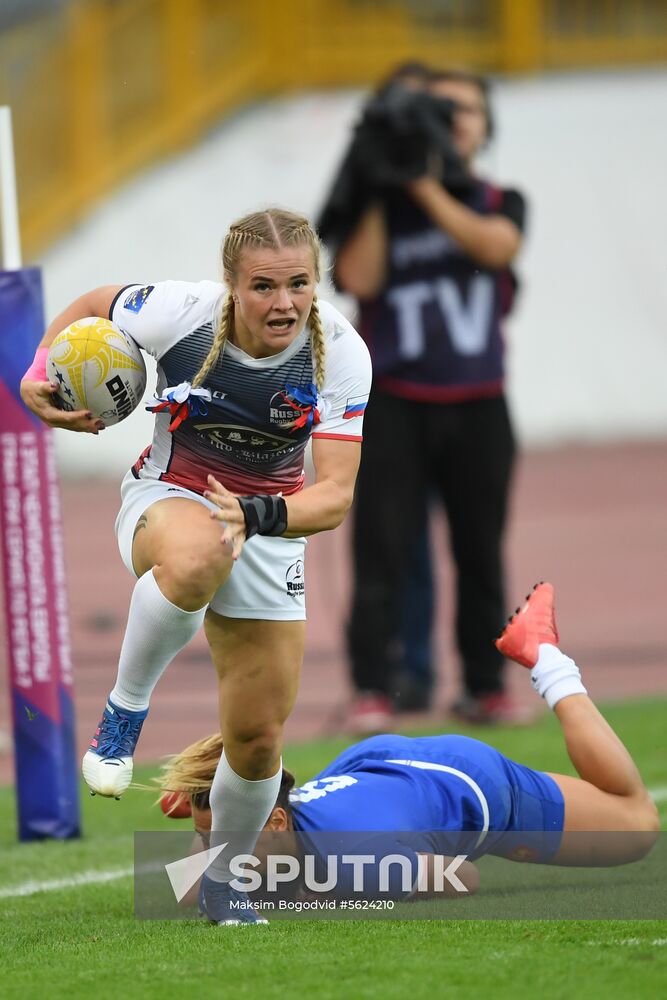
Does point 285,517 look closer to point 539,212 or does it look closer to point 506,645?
point 506,645

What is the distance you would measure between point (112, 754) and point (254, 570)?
0.64 metres

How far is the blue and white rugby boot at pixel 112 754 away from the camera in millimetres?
4695

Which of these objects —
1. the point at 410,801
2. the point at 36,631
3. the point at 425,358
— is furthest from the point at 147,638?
the point at 425,358

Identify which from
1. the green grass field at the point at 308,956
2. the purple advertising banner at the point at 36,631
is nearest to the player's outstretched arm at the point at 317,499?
the green grass field at the point at 308,956

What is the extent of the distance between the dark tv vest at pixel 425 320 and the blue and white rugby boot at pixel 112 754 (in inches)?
155

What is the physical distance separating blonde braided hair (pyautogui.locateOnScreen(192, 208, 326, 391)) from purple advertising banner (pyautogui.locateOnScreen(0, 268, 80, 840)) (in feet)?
6.37

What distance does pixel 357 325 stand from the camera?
879 centimetres

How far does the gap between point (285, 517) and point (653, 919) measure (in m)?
1.50

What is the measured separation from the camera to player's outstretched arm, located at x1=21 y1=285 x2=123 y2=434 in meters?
4.86

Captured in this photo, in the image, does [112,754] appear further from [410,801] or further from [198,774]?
[410,801]

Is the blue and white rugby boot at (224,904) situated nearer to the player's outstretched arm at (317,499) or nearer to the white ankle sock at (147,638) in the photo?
the white ankle sock at (147,638)

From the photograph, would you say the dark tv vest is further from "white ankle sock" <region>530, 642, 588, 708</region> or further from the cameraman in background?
"white ankle sock" <region>530, 642, 588, 708</region>

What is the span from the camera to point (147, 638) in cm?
480

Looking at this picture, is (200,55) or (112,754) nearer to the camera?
(112,754)
